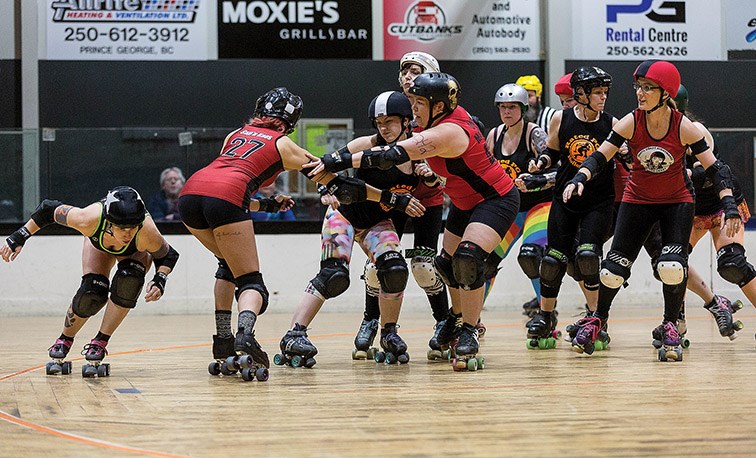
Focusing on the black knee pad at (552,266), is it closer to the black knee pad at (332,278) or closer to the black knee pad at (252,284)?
the black knee pad at (332,278)

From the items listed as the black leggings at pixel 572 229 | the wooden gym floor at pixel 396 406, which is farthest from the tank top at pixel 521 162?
the wooden gym floor at pixel 396 406

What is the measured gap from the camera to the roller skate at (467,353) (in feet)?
15.8

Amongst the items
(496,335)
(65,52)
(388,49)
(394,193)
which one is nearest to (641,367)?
(394,193)

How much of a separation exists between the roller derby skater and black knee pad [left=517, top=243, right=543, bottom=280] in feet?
7.19

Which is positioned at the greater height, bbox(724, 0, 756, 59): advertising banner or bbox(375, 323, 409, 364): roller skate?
bbox(724, 0, 756, 59): advertising banner

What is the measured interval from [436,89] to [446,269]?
0.93m

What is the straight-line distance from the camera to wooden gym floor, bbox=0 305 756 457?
3.04 m

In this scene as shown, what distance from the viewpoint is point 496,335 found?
6699 millimetres

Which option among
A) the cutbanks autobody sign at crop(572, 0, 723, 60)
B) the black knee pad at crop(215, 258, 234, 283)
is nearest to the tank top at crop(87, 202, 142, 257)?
the black knee pad at crop(215, 258, 234, 283)

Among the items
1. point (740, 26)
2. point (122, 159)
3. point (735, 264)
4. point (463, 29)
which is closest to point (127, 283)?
point (735, 264)

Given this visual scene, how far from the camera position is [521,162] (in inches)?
244

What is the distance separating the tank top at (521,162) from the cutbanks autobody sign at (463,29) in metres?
Result: 3.93

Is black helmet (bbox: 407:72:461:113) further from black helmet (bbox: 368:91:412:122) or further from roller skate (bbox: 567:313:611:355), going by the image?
roller skate (bbox: 567:313:611:355)

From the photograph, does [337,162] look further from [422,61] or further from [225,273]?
[422,61]
